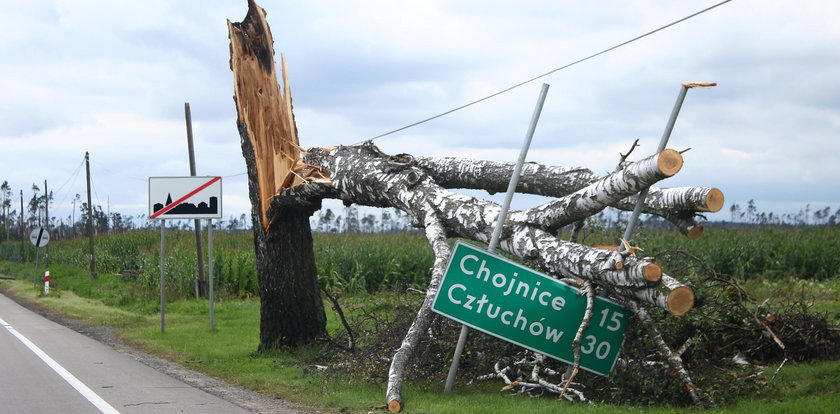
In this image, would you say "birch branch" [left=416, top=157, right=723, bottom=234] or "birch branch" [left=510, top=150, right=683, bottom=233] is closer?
"birch branch" [left=510, top=150, right=683, bottom=233]

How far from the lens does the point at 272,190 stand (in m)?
12.5

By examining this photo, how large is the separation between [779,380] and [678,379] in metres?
1.25

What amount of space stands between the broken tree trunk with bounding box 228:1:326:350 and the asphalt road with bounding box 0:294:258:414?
6.56ft

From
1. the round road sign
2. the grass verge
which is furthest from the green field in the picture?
the round road sign

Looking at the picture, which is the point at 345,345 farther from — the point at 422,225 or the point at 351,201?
the point at 422,225

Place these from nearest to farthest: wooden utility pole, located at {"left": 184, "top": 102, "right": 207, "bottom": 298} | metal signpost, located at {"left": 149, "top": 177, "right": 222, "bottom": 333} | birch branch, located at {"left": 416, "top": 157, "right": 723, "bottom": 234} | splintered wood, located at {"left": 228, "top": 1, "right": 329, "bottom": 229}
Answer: birch branch, located at {"left": 416, "top": 157, "right": 723, "bottom": 234}, splintered wood, located at {"left": 228, "top": 1, "right": 329, "bottom": 229}, metal signpost, located at {"left": 149, "top": 177, "right": 222, "bottom": 333}, wooden utility pole, located at {"left": 184, "top": 102, "right": 207, "bottom": 298}

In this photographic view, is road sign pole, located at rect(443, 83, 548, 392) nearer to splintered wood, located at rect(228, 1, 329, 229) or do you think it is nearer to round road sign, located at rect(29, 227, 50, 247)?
splintered wood, located at rect(228, 1, 329, 229)

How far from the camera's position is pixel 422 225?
32.2 ft

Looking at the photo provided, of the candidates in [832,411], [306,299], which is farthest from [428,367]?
[832,411]

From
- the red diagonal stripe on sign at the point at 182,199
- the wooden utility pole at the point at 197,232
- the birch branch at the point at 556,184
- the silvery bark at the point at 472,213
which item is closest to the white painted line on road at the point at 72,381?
the silvery bark at the point at 472,213

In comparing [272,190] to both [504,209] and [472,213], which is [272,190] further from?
[504,209]

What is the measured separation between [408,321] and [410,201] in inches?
58.3

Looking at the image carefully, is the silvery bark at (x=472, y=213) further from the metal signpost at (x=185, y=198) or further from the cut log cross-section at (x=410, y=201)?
the metal signpost at (x=185, y=198)

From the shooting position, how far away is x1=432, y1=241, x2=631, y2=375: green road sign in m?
8.24
